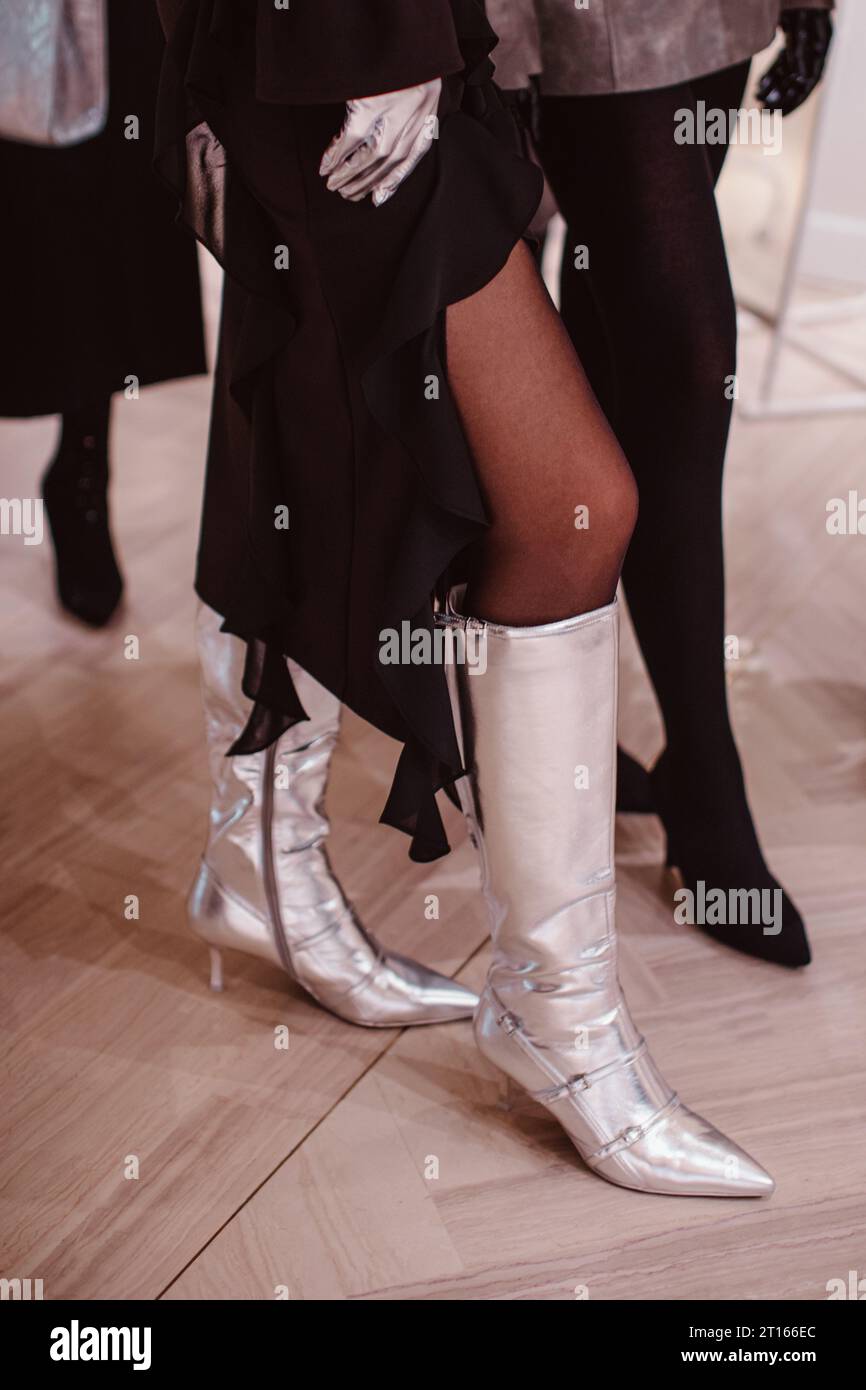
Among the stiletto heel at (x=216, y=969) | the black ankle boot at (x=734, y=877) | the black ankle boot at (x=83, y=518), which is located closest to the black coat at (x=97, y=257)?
the black ankle boot at (x=83, y=518)

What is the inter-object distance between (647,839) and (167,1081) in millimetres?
518

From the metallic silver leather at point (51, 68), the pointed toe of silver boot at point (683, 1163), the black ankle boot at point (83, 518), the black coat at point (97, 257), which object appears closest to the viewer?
the pointed toe of silver boot at point (683, 1163)

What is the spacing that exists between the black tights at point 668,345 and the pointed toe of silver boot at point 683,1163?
0.98 ft

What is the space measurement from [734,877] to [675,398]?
0.41 m

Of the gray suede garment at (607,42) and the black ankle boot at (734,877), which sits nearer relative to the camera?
the gray suede garment at (607,42)

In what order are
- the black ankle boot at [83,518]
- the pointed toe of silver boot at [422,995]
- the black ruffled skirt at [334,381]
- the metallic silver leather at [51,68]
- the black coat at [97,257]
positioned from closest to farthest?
the black ruffled skirt at [334,381], the pointed toe of silver boot at [422,995], the metallic silver leather at [51,68], the black coat at [97,257], the black ankle boot at [83,518]

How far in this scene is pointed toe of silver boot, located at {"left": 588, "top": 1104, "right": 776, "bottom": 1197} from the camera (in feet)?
2.84

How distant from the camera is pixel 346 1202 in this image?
0.88 meters

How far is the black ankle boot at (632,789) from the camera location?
1242 millimetres

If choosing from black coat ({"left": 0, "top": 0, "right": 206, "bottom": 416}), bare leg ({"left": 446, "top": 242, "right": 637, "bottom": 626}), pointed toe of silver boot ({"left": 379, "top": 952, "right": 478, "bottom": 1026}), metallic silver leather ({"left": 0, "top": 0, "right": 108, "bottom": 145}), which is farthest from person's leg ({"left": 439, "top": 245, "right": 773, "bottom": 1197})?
black coat ({"left": 0, "top": 0, "right": 206, "bottom": 416})

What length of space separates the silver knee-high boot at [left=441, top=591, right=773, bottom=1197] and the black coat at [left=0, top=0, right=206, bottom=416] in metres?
0.83

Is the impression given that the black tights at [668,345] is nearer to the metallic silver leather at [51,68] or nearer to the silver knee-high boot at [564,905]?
the silver knee-high boot at [564,905]

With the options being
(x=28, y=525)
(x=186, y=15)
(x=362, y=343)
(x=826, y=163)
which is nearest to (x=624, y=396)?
(x=362, y=343)

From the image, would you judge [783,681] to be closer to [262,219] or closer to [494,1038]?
[494,1038]
